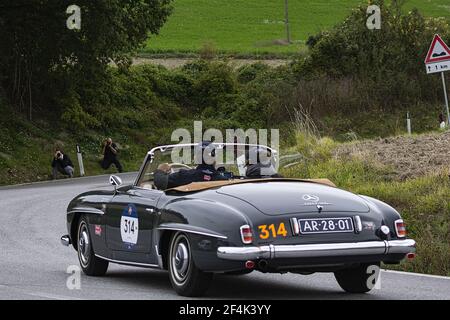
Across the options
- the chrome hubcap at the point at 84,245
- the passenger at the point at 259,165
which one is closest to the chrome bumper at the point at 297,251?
the passenger at the point at 259,165

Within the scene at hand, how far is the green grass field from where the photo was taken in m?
65.6


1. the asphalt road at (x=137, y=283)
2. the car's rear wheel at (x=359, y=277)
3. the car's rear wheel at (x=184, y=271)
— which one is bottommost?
the asphalt road at (x=137, y=283)

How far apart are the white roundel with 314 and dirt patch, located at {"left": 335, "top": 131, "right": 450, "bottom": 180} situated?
7.03m

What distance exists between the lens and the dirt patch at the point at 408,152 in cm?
1717

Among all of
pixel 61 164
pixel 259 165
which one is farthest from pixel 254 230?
pixel 61 164

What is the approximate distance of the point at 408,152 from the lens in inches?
741

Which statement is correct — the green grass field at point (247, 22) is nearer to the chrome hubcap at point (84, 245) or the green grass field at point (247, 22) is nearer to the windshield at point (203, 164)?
the chrome hubcap at point (84, 245)

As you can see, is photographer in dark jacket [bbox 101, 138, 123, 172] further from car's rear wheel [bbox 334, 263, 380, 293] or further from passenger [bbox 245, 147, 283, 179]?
car's rear wheel [bbox 334, 263, 380, 293]

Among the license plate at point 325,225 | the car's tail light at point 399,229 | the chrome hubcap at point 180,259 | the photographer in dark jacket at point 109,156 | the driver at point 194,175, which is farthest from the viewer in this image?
the photographer in dark jacket at point 109,156

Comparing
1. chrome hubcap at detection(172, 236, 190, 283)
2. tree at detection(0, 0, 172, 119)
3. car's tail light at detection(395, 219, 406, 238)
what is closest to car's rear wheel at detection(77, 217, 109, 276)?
chrome hubcap at detection(172, 236, 190, 283)

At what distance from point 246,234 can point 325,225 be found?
66 centimetres

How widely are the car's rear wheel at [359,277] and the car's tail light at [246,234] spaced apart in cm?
126

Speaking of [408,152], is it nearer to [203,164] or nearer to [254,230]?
[203,164]

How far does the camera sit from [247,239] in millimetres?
8922
